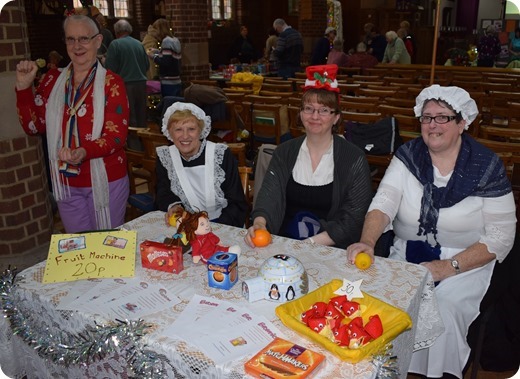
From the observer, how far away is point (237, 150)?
11.8 ft

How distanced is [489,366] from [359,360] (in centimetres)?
125

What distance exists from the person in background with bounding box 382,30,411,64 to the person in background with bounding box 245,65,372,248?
8237mm

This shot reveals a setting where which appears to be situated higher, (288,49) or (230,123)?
(288,49)

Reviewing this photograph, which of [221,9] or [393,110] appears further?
[221,9]

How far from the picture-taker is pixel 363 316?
1.60m

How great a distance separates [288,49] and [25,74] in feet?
21.1

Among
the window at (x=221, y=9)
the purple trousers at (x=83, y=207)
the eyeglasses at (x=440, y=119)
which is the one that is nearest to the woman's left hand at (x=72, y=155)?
the purple trousers at (x=83, y=207)

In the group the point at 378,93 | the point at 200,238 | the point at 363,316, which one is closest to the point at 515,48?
the point at 378,93

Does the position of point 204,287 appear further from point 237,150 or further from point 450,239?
point 237,150

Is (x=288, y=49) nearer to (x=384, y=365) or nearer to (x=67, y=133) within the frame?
(x=67, y=133)

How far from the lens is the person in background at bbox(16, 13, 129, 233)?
2.70m

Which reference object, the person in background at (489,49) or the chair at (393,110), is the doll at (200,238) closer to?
the chair at (393,110)

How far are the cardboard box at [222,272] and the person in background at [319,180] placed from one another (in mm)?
711

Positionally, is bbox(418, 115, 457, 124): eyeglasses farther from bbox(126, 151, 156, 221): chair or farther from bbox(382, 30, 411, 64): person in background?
bbox(382, 30, 411, 64): person in background
